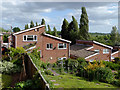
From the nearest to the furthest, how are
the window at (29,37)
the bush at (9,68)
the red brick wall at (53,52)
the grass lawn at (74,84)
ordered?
the grass lawn at (74,84), the bush at (9,68), the window at (29,37), the red brick wall at (53,52)

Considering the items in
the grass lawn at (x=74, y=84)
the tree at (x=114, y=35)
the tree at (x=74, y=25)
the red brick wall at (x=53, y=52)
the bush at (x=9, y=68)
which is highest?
the tree at (x=74, y=25)

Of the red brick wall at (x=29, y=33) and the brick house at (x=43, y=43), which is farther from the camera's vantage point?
the brick house at (x=43, y=43)

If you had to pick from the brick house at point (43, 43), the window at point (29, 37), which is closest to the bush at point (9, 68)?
the brick house at point (43, 43)

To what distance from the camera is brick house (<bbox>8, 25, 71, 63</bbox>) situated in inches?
752

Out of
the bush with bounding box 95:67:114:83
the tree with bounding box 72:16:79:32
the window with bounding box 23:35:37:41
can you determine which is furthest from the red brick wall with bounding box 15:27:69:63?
the tree with bounding box 72:16:79:32

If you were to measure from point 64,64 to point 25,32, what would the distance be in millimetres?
7964

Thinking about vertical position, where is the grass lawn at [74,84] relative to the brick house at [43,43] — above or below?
below

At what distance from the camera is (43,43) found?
20094mm

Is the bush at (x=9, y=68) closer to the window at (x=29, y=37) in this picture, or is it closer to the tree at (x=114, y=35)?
the window at (x=29, y=37)

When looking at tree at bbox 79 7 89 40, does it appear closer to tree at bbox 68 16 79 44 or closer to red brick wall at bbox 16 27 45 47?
tree at bbox 68 16 79 44

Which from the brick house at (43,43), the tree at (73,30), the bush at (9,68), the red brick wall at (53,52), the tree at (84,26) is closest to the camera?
the bush at (9,68)

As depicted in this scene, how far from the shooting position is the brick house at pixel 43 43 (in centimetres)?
1909

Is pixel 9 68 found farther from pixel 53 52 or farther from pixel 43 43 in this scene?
pixel 53 52

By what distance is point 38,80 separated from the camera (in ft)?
23.3
